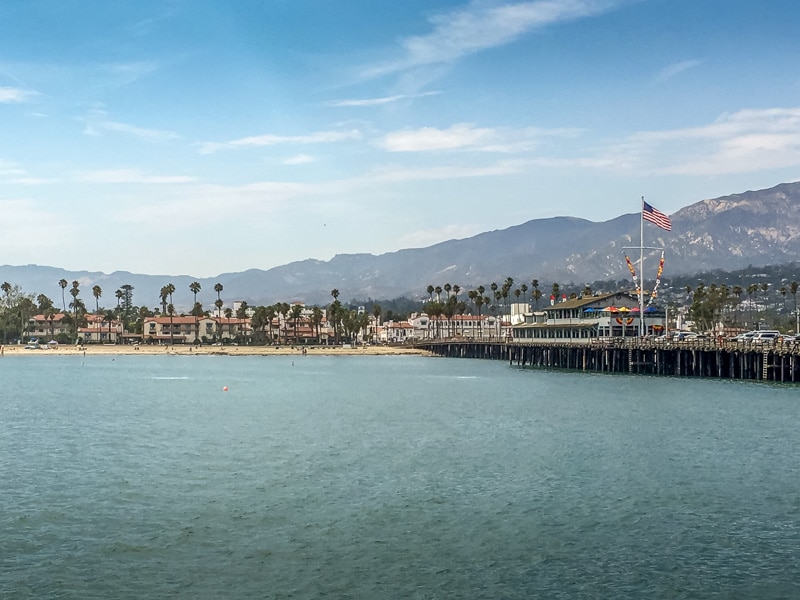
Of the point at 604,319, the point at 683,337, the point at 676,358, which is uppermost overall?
the point at 604,319

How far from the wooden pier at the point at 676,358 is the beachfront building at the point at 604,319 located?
72.3 inches

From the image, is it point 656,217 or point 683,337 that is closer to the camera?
point 656,217

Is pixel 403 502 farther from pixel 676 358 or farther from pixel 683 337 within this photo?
pixel 683 337

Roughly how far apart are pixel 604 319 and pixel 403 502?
8889 centimetres

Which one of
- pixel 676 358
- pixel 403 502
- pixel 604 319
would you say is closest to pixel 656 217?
pixel 676 358

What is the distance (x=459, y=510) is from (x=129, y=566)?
11.0 m

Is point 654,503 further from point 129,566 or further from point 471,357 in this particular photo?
point 471,357

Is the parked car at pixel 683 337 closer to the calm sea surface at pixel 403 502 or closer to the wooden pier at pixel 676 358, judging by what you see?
the wooden pier at pixel 676 358

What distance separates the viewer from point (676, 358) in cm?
10225

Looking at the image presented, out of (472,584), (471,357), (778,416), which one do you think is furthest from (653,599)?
(471,357)

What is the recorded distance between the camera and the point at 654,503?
106ft

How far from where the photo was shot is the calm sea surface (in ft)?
77.6

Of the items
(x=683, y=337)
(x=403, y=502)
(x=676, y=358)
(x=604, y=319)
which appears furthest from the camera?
(x=604, y=319)

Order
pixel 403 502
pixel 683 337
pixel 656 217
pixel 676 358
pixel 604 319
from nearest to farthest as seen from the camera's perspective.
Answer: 1. pixel 403 502
2. pixel 656 217
3. pixel 676 358
4. pixel 683 337
5. pixel 604 319
